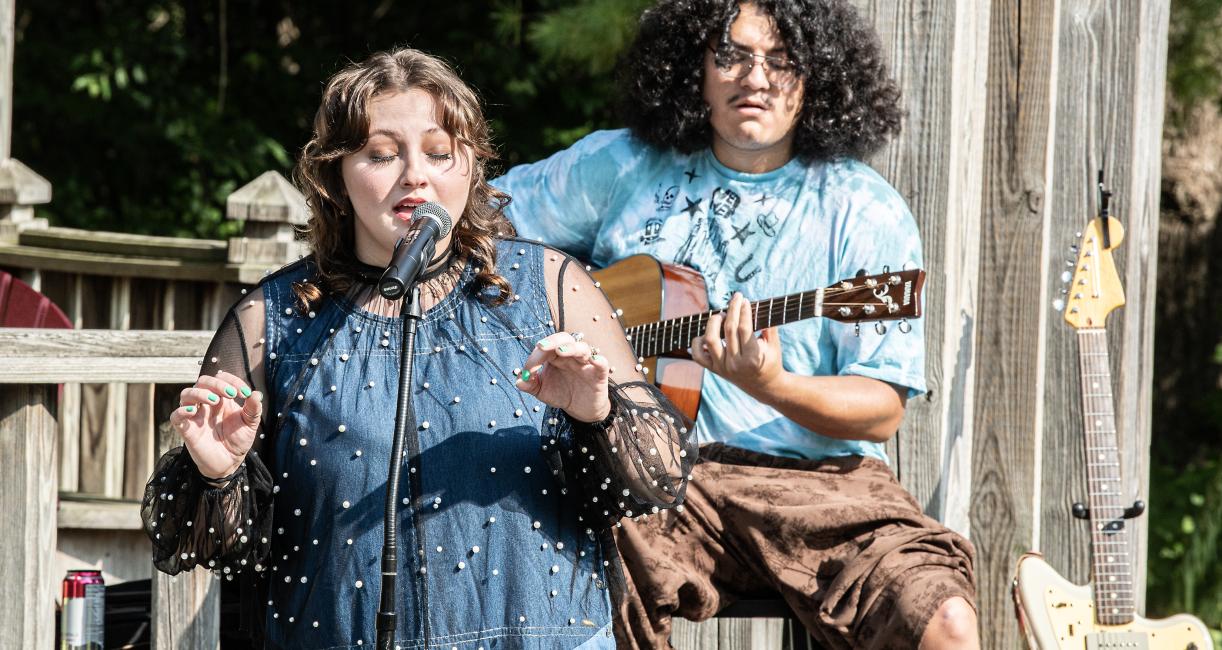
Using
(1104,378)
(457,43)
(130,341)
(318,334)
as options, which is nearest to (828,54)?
(1104,378)

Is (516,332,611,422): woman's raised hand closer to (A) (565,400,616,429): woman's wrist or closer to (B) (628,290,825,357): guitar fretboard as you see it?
(A) (565,400,616,429): woman's wrist

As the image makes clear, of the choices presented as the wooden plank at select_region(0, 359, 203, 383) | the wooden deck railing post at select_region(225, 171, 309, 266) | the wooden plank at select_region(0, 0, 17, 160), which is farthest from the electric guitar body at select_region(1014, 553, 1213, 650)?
the wooden plank at select_region(0, 0, 17, 160)

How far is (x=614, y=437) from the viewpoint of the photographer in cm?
227

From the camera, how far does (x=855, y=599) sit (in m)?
2.79

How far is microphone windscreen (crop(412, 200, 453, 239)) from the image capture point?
216 centimetres

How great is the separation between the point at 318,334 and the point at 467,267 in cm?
28

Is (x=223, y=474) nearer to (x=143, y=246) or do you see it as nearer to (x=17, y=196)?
(x=143, y=246)

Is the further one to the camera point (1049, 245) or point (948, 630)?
point (1049, 245)

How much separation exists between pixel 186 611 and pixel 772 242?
4.79ft

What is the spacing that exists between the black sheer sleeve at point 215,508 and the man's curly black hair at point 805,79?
130 centimetres

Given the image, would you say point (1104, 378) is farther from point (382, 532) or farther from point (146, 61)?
point (146, 61)

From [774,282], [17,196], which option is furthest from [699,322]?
[17,196]

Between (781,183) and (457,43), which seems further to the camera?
(457,43)

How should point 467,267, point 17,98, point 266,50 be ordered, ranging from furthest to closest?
1. point 266,50
2. point 17,98
3. point 467,267
